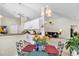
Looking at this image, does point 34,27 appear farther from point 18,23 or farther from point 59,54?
point 59,54

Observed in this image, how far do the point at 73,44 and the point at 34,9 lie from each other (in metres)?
0.60

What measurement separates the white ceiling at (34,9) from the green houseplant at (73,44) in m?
0.25

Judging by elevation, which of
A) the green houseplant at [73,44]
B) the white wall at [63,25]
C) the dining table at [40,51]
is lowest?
→ the dining table at [40,51]

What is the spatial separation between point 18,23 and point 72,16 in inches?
24.2

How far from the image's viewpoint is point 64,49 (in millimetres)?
1687

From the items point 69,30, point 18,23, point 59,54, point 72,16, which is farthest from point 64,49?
point 18,23

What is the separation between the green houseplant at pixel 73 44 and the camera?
1.69 metres

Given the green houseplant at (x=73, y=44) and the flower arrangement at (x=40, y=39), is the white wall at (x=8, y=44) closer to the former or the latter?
the flower arrangement at (x=40, y=39)

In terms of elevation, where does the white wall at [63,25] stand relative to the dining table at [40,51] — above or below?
above

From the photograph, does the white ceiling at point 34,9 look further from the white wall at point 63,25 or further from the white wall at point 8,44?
the white wall at point 8,44

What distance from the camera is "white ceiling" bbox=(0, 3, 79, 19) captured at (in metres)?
1.68

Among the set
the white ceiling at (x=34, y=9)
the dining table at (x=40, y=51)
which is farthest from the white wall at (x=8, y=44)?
the white ceiling at (x=34, y=9)

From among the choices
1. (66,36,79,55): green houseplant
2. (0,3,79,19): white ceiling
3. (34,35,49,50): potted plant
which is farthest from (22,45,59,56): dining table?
(0,3,79,19): white ceiling

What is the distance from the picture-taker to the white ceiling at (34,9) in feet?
5.53
